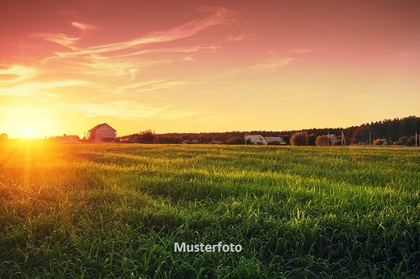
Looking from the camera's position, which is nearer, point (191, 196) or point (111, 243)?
point (111, 243)

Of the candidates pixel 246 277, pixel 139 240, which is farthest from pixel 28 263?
pixel 246 277

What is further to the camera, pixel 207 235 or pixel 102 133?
pixel 102 133

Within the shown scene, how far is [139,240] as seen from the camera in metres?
5.36

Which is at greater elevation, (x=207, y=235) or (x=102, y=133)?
(x=102, y=133)

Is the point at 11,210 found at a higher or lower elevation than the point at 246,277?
higher

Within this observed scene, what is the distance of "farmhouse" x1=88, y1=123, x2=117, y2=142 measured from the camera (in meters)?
80.5

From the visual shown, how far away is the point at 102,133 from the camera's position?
267 ft

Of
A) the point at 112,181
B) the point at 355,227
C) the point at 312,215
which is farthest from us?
the point at 112,181

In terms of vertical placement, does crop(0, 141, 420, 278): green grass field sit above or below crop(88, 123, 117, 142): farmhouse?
below

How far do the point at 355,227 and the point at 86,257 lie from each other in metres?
4.05

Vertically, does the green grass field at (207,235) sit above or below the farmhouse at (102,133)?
below

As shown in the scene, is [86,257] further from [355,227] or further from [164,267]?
[355,227]

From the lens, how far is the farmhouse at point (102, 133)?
80.5 m

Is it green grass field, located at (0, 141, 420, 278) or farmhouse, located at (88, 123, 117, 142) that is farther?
farmhouse, located at (88, 123, 117, 142)
